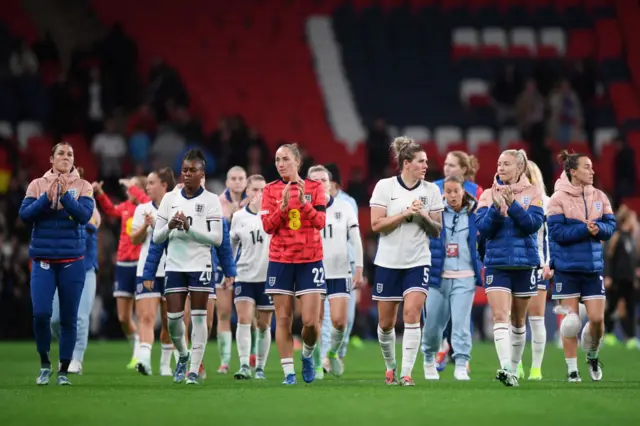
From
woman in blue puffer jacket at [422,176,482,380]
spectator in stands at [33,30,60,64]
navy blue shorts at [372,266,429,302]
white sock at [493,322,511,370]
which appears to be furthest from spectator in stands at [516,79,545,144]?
navy blue shorts at [372,266,429,302]

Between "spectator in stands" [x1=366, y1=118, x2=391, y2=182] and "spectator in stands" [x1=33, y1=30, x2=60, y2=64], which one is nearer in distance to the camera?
"spectator in stands" [x1=366, y1=118, x2=391, y2=182]

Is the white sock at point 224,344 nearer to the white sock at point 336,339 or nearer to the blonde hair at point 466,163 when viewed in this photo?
the white sock at point 336,339

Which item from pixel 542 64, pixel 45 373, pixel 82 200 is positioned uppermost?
pixel 542 64

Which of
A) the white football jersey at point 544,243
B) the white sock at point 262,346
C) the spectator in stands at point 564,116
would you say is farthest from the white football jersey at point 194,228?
the spectator in stands at point 564,116

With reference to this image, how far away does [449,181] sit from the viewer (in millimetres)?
16031

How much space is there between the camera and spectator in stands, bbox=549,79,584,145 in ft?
105

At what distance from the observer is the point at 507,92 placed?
33.2m

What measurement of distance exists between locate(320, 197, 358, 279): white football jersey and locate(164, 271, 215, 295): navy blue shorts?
2.09 metres

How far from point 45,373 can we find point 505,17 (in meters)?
24.0

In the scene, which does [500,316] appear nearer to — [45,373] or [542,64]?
[45,373]

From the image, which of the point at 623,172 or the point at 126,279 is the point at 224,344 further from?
the point at 623,172

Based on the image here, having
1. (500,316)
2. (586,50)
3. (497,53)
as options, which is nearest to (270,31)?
(497,53)

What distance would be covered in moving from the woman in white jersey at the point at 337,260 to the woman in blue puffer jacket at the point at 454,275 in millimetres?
1020

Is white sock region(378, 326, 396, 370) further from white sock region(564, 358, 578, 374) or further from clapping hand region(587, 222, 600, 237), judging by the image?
clapping hand region(587, 222, 600, 237)
